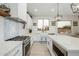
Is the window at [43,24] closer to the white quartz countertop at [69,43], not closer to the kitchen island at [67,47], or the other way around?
the white quartz countertop at [69,43]

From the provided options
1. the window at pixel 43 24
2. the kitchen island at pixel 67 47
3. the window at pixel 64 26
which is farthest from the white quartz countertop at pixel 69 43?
the window at pixel 64 26

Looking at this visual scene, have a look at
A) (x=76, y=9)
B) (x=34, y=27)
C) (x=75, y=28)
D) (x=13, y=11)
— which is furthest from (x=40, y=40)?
(x=13, y=11)

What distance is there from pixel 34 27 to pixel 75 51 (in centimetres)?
882

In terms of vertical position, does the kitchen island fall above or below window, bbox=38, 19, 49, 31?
below

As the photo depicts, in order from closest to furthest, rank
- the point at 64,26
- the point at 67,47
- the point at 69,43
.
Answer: the point at 67,47 < the point at 69,43 < the point at 64,26

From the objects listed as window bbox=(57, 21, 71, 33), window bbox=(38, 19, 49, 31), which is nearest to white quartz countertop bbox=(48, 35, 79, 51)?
window bbox=(38, 19, 49, 31)

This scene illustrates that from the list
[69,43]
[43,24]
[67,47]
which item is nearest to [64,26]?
[43,24]

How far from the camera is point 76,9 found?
15.2 feet

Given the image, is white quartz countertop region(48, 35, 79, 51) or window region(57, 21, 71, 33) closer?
white quartz countertop region(48, 35, 79, 51)

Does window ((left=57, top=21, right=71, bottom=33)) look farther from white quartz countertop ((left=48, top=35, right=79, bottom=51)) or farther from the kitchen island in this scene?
the kitchen island

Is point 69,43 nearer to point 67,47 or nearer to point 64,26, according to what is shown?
point 67,47

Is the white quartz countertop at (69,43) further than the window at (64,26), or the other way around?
the window at (64,26)

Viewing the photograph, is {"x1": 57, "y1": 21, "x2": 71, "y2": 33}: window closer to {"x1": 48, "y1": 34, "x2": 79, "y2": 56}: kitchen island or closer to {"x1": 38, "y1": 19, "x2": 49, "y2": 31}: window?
{"x1": 38, "y1": 19, "x2": 49, "y2": 31}: window

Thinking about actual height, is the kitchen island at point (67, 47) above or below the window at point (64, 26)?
below
